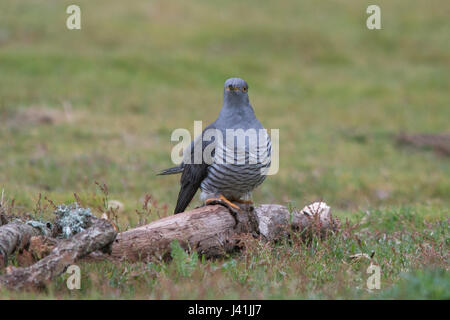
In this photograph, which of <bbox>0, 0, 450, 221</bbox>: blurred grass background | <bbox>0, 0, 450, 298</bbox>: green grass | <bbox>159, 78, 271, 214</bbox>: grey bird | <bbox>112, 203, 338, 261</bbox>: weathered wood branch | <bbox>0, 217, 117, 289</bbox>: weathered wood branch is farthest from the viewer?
<bbox>0, 0, 450, 221</bbox>: blurred grass background

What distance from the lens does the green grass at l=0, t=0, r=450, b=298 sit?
4.23m

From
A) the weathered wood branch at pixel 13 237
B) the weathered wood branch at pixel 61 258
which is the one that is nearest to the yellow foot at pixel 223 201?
the weathered wood branch at pixel 61 258

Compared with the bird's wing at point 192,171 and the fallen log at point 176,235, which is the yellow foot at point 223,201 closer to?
the fallen log at point 176,235

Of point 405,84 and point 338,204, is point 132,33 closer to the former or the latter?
point 405,84

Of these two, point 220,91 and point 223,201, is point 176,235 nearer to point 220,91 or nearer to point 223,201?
point 223,201

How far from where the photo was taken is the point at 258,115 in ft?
49.3

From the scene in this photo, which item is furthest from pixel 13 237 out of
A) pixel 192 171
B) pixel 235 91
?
pixel 235 91

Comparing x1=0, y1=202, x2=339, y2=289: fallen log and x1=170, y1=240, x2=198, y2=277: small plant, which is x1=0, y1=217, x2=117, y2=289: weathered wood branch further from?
x1=170, y1=240, x2=198, y2=277: small plant

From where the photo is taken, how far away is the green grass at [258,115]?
4234 millimetres

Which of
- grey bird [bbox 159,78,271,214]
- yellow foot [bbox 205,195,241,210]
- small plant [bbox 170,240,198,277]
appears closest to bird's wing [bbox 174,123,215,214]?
grey bird [bbox 159,78,271,214]

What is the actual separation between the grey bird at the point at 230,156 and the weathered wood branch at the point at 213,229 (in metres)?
0.17

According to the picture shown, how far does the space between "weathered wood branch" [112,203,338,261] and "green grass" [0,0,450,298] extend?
0.15 m

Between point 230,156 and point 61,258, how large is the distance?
5.30 ft

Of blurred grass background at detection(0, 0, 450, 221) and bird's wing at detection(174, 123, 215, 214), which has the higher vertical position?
blurred grass background at detection(0, 0, 450, 221)
